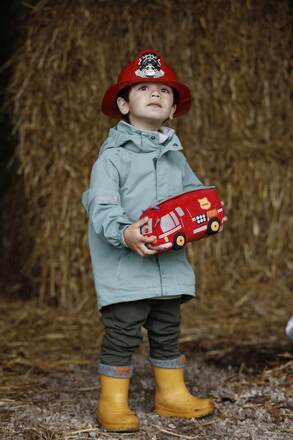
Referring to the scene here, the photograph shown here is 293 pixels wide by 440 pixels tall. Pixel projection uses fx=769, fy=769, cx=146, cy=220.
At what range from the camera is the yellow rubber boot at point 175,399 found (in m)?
2.61

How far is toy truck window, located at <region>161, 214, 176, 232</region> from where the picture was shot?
2363mm

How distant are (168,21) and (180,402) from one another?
7.58 ft

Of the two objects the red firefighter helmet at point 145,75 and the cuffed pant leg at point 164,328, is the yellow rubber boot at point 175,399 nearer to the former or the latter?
the cuffed pant leg at point 164,328

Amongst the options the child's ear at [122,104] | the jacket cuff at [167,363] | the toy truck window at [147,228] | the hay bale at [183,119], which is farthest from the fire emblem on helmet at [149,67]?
the hay bale at [183,119]

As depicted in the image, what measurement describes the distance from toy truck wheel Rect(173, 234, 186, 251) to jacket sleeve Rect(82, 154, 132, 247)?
0.15 meters

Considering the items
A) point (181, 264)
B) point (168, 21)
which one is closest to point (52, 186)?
point (168, 21)

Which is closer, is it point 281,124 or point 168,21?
point 168,21

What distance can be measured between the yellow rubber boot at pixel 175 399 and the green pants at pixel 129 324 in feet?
0.37

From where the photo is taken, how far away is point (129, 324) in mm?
2521

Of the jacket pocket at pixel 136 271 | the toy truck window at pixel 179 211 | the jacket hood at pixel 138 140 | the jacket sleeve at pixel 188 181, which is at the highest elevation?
the jacket hood at pixel 138 140

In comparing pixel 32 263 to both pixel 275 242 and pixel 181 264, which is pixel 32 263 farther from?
pixel 181 264

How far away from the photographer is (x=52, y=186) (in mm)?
4328

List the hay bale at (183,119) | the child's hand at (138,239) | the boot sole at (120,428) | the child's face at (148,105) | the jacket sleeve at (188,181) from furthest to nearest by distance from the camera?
1. the hay bale at (183,119)
2. the jacket sleeve at (188,181)
3. the child's face at (148,105)
4. the boot sole at (120,428)
5. the child's hand at (138,239)

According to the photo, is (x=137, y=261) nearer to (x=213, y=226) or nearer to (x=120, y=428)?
(x=213, y=226)
